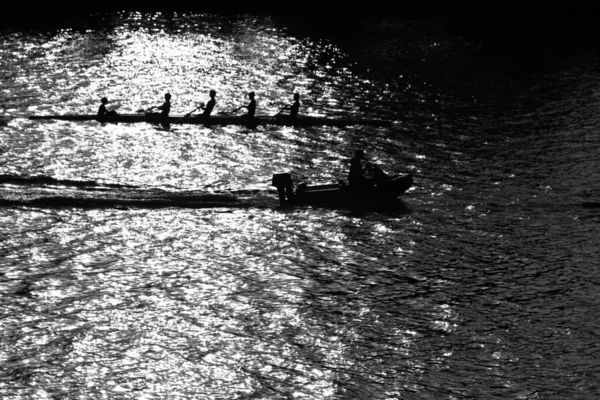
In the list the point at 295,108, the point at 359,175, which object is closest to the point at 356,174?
the point at 359,175

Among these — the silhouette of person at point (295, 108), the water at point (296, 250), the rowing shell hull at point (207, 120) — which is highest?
the silhouette of person at point (295, 108)

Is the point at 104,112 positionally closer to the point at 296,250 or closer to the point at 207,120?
the point at 207,120

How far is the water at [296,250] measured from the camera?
24328 millimetres

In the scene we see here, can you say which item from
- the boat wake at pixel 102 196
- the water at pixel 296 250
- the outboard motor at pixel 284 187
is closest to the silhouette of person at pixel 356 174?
the water at pixel 296 250

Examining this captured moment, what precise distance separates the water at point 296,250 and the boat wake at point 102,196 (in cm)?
12

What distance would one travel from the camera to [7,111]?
48938mm

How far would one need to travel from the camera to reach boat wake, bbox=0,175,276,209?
35.2 meters

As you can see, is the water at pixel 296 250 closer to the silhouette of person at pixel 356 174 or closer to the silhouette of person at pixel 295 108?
the silhouette of person at pixel 356 174

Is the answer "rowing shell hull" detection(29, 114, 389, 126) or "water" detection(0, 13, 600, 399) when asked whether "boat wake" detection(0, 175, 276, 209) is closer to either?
"water" detection(0, 13, 600, 399)

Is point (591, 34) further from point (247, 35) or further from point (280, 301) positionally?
point (280, 301)

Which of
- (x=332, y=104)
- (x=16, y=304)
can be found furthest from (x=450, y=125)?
(x=16, y=304)

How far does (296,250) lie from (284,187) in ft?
12.7

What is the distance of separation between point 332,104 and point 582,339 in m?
28.9

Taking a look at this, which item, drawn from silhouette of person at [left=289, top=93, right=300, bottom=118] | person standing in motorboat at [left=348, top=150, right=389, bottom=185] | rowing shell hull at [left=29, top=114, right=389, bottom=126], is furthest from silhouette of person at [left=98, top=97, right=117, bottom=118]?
person standing in motorboat at [left=348, top=150, right=389, bottom=185]
